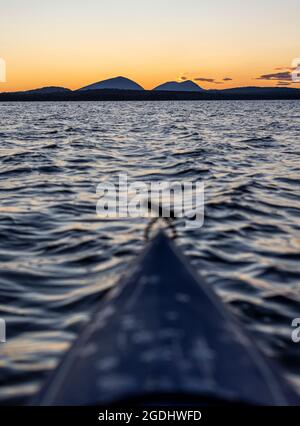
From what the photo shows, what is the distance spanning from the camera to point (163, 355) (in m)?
3.01

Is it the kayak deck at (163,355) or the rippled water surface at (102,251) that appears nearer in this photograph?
the kayak deck at (163,355)

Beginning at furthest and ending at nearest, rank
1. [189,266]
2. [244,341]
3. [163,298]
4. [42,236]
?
[42,236] < [189,266] < [163,298] < [244,341]

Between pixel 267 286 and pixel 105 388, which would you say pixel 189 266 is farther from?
pixel 267 286

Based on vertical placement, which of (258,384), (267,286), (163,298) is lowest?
(267,286)

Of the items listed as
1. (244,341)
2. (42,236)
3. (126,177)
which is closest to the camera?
(244,341)

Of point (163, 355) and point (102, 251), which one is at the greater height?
point (163, 355)

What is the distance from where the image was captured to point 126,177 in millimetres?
13789

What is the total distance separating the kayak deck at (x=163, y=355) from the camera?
9.21ft

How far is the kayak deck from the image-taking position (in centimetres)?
281

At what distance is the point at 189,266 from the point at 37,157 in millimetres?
14990

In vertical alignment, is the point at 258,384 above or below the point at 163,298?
below

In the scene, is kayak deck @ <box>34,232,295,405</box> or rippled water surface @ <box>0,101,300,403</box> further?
rippled water surface @ <box>0,101,300,403</box>

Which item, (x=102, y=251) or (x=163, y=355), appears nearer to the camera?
(x=163, y=355)
